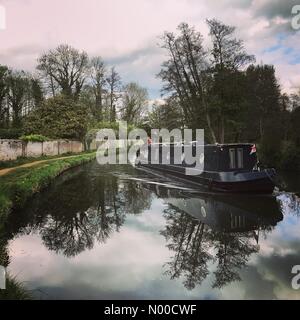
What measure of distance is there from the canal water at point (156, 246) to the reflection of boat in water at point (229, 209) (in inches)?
1.1

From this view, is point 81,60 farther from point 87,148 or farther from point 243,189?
point 243,189

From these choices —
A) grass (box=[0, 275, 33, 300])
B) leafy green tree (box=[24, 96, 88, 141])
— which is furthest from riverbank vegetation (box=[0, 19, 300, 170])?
grass (box=[0, 275, 33, 300])

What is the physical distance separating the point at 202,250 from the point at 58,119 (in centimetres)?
2964

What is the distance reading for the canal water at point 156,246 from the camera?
5.91 meters

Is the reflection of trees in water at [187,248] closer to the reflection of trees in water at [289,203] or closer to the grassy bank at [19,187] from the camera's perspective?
the reflection of trees in water at [289,203]

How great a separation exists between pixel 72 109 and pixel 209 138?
15.9 m

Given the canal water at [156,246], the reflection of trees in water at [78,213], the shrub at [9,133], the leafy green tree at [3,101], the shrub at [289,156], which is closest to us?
the canal water at [156,246]

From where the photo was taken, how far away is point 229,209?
11.4m

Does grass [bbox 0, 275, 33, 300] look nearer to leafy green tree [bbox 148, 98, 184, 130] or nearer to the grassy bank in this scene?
the grassy bank

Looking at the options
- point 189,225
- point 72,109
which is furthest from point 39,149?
point 189,225

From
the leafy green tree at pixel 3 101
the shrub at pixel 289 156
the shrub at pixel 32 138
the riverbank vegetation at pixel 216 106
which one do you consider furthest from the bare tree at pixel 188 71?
the leafy green tree at pixel 3 101

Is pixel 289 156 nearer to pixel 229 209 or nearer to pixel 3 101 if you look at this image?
pixel 229 209

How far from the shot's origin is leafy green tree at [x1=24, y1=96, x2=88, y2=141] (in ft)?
112

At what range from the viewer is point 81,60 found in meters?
44.2
